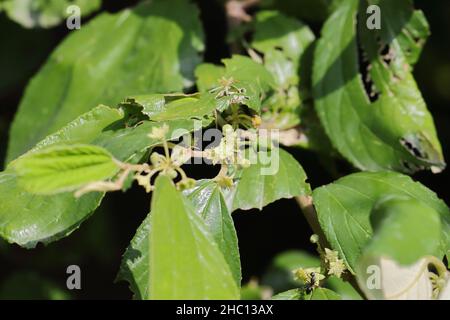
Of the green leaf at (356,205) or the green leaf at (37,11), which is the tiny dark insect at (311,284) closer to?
the green leaf at (356,205)

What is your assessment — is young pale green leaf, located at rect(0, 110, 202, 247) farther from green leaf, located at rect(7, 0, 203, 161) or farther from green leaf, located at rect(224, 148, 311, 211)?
green leaf, located at rect(7, 0, 203, 161)

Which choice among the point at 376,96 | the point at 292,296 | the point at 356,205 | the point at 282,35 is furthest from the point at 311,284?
the point at 282,35

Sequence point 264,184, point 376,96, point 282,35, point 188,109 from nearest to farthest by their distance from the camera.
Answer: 1. point 188,109
2. point 264,184
3. point 376,96
4. point 282,35

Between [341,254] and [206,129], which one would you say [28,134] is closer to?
[206,129]

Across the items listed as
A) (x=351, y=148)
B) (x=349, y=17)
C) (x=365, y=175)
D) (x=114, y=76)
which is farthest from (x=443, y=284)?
(x=114, y=76)

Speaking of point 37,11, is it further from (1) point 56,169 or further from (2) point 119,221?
(1) point 56,169

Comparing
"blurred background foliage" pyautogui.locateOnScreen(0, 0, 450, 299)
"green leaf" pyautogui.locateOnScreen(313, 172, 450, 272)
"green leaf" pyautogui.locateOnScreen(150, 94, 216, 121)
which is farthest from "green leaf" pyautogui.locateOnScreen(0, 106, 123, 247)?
"blurred background foliage" pyautogui.locateOnScreen(0, 0, 450, 299)

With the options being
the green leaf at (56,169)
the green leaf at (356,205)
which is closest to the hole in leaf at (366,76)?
the green leaf at (356,205)
